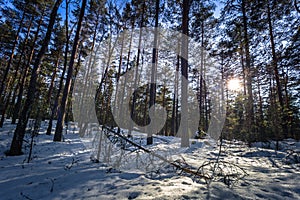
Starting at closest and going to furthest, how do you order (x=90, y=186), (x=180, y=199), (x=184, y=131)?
(x=180, y=199), (x=90, y=186), (x=184, y=131)

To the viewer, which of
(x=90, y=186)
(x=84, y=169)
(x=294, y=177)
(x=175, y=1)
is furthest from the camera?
(x=175, y=1)

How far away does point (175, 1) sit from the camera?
8031 millimetres

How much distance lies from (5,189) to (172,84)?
17631 millimetres

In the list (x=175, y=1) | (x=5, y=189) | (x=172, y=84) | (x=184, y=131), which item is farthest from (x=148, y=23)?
(x=5, y=189)

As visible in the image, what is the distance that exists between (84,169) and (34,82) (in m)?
3.82

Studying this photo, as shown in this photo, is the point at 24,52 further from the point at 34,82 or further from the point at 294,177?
the point at 294,177

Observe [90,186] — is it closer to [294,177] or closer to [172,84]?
[294,177]

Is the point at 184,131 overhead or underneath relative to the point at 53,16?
underneath

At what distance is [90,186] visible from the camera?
2.21 metres

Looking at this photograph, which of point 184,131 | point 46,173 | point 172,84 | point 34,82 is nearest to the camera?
point 46,173

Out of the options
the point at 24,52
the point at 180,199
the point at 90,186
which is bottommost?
the point at 90,186

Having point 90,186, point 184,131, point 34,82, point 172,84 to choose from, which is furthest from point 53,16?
point 172,84

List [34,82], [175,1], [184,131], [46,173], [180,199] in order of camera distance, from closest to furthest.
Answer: [180,199], [46,173], [34,82], [184,131], [175,1]

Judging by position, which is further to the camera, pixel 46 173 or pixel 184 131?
pixel 184 131
